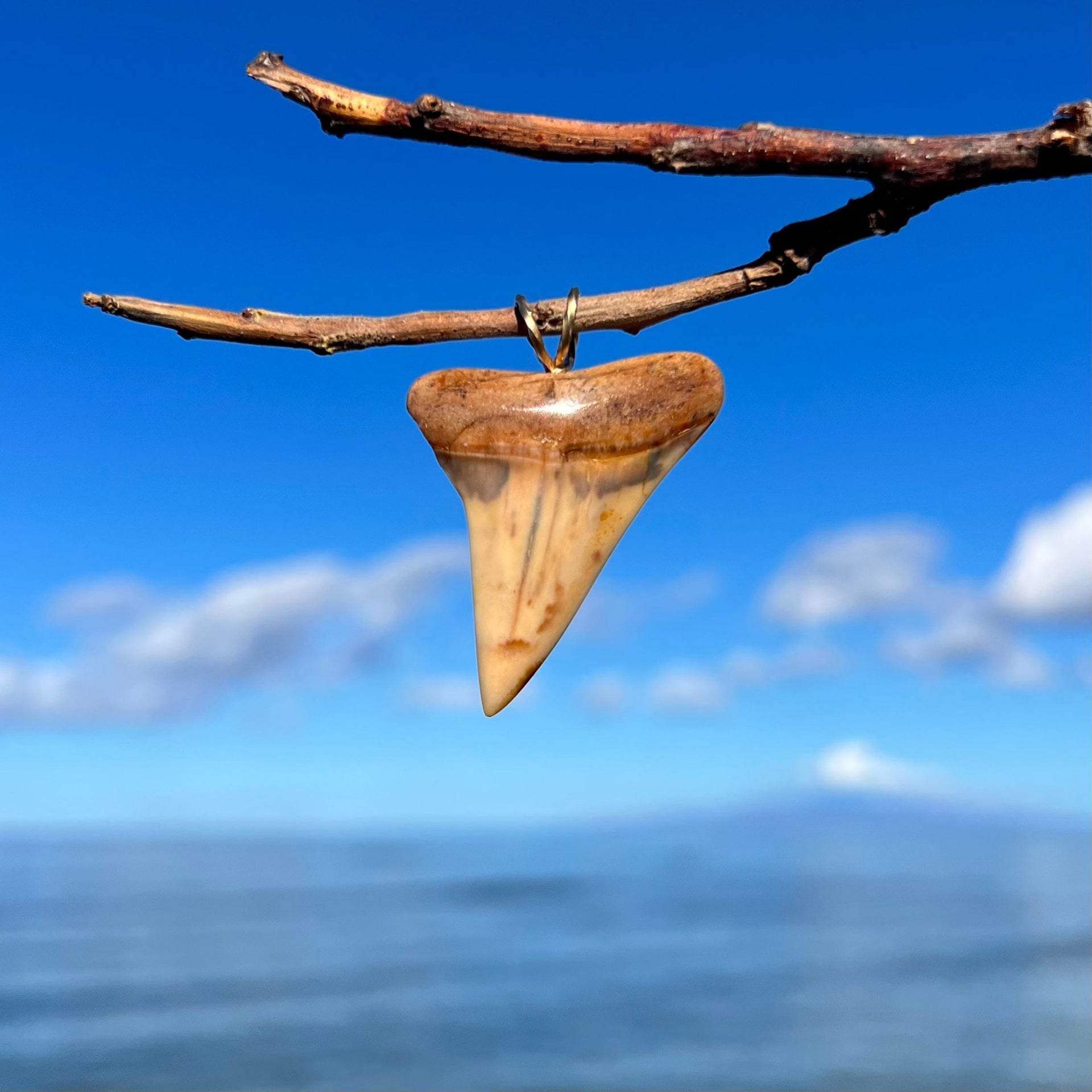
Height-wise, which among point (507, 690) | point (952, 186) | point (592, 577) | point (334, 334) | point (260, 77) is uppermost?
point (260, 77)

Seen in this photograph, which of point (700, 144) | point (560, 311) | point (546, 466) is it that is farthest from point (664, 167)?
point (546, 466)

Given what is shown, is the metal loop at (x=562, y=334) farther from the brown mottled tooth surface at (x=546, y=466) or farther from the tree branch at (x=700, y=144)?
the tree branch at (x=700, y=144)

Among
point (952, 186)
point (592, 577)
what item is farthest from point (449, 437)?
point (952, 186)

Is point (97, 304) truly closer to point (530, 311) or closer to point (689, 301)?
point (530, 311)

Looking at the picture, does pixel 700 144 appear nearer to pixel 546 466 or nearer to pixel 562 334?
pixel 562 334

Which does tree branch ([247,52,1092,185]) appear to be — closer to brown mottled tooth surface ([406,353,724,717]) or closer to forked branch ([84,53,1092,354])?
forked branch ([84,53,1092,354])

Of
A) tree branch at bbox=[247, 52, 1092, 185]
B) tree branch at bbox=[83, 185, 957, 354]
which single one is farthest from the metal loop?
tree branch at bbox=[247, 52, 1092, 185]

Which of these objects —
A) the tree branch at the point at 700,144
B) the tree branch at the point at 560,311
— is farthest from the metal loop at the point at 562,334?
the tree branch at the point at 700,144
